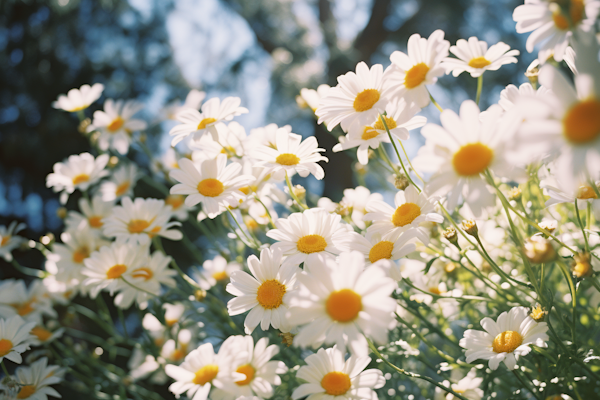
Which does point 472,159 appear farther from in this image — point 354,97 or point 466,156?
point 354,97

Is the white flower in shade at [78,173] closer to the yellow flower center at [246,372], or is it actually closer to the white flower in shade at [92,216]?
the white flower in shade at [92,216]

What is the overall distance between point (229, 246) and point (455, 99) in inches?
68.1

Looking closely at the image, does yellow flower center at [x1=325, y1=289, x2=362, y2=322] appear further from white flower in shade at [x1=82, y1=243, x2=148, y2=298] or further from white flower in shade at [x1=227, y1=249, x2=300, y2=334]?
white flower in shade at [x1=82, y1=243, x2=148, y2=298]

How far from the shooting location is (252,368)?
43cm

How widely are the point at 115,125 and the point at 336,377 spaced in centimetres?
65

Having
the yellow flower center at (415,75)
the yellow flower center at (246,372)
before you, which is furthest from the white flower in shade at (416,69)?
the yellow flower center at (246,372)

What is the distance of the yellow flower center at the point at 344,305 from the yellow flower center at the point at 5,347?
0.41 m

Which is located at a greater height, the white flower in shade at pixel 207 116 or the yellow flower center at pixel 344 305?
the white flower in shade at pixel 207 116

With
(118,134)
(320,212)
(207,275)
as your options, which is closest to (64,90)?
(118,134)

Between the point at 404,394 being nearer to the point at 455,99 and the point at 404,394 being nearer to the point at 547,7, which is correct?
the point at 547,7

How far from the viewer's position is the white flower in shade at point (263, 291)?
1.30 ft

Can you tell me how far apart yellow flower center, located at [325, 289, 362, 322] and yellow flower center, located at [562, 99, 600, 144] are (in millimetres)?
180

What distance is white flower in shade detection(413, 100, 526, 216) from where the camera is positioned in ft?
0.90

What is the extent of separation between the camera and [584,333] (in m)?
0.45
